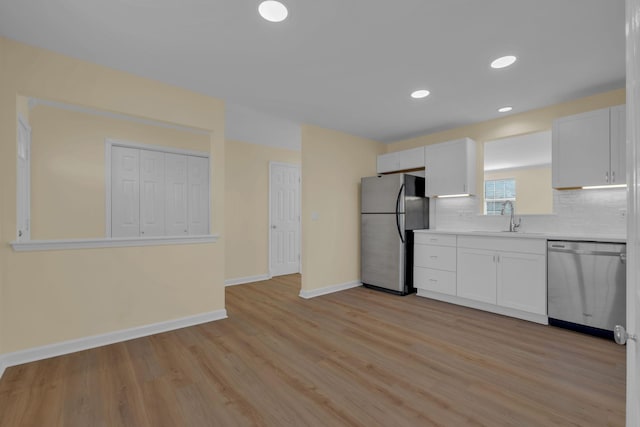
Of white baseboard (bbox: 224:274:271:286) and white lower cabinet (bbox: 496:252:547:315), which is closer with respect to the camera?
white lower cabinet (bbox: 496:252:547:315)

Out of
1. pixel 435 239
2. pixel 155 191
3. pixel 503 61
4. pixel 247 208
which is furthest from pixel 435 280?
pixel 155 191

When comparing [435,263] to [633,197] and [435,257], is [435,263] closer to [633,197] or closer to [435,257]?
[435,257]

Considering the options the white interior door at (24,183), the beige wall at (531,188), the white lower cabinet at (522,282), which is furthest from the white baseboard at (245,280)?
the beige wall at (531,188)

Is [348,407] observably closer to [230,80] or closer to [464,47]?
[464,47]

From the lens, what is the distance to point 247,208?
500cm

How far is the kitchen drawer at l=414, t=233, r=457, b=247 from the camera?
369 cm

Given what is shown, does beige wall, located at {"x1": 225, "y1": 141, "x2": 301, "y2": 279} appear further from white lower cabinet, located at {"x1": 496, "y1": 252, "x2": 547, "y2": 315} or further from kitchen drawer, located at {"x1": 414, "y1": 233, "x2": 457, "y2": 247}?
white lower cabinet, located at {"x1": 496, "y1": 252, "x2": 547, "y2": 315}

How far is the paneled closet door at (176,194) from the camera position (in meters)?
4.16

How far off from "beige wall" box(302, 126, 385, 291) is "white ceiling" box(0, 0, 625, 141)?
3.50ft

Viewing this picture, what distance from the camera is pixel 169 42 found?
2.15 metres

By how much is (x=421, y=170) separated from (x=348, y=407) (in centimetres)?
360

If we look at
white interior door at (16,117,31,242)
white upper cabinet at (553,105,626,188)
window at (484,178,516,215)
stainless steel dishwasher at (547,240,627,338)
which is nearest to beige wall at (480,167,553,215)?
window at (484,178,516,215)

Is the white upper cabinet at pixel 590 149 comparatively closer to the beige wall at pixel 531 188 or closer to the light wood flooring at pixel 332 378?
the beige wall at pixel 531 188

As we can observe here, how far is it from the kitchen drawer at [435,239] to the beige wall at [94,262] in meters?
2.59
